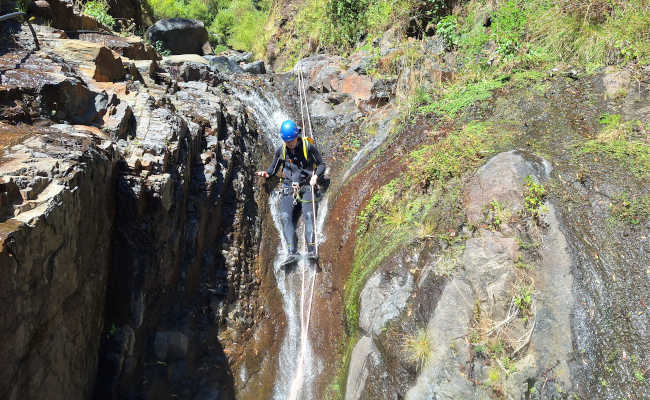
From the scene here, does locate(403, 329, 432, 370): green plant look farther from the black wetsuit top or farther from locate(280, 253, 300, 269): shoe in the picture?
the black wetsuit top

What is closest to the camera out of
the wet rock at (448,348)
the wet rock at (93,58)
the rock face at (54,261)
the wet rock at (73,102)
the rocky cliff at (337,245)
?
the rock face at (54,261)

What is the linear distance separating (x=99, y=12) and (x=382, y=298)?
10.2m

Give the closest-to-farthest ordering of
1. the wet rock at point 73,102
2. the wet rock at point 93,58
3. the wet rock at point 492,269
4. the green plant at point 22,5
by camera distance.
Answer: the wet rock at point 492,269 → the wet rock at point 73,102 → the wet rock at point 93,58 → the green plant at point 22,5

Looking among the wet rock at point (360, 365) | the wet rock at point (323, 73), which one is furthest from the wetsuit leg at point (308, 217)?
the wet rock at point (323, 73)

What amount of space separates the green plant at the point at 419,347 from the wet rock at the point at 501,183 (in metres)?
1.48

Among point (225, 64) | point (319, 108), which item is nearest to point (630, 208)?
point (319, 108)

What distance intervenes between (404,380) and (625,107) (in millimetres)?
4887

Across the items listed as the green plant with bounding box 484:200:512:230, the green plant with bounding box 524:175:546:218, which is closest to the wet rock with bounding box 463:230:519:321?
the green plant with bounding box 484:200:512:230

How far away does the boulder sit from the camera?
13.2 metres

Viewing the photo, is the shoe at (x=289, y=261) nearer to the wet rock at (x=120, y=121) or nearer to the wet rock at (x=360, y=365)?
the wet rock at (x=360, y=365)

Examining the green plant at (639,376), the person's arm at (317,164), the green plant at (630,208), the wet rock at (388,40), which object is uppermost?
the wet rock at (388,40)

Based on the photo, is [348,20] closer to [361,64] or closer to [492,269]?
[361,64]

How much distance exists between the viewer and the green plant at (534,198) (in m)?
4.33

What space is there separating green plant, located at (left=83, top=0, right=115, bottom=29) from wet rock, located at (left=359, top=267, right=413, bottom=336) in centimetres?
926
